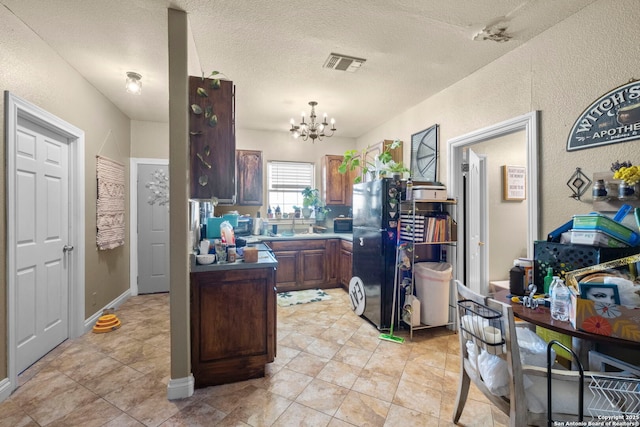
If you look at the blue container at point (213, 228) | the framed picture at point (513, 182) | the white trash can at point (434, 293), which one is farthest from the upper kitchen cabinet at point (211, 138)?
the framed picture at point (513, 182)

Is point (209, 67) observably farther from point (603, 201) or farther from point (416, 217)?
point (603, 201)

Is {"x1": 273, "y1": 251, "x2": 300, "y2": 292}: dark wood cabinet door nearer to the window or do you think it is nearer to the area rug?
the area rug

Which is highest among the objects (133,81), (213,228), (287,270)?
(133,81)

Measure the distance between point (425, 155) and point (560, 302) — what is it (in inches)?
92.6

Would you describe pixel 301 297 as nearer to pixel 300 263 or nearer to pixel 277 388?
pixel 300 263

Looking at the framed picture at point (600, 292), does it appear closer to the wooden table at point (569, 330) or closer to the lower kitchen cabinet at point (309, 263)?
the wooden table at point (569, 330)

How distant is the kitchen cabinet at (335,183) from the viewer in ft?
16.6

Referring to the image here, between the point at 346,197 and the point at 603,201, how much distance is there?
3573mm

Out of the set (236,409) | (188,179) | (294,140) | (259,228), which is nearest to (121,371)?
(236,409)

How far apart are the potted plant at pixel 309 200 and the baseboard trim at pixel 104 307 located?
117 inches

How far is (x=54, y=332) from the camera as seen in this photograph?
8.95 feet

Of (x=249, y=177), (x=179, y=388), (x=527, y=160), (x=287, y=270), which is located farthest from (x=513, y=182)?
(x=179, y=388)

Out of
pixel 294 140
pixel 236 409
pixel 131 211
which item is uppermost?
pixel 294 140

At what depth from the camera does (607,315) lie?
1294mm
